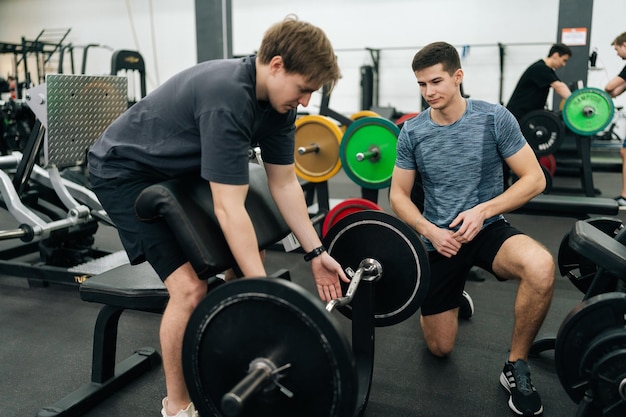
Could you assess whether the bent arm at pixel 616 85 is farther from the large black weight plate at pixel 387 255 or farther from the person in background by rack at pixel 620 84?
the large black weight plate at pixel 387 255

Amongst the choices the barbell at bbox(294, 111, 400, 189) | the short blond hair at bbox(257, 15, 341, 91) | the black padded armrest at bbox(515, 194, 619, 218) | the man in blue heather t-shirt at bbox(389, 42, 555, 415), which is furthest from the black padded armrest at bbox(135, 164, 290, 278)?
the black padded armrest at bbox(515, 194, 619, 218)

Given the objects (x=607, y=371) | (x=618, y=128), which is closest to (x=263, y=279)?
(x=607, y=371)

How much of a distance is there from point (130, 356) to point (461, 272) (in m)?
1.34

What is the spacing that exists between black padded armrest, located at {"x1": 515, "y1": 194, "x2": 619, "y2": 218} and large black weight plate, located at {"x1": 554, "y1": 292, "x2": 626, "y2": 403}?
2882 millimetres

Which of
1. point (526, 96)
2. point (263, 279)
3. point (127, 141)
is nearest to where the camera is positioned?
point (263, 279)

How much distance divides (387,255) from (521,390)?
65 cm

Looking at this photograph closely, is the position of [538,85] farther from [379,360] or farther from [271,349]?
[271,349]

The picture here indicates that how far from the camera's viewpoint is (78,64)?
10273mm

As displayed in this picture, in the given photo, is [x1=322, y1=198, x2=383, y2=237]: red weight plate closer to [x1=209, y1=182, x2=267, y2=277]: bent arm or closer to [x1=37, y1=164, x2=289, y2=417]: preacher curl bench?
[x1=37, y1=164, x2=289, y2=417]: preacher curl bench

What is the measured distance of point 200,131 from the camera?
4.10 ft

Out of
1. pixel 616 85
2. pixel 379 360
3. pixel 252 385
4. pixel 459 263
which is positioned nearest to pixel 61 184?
pixel 379 360

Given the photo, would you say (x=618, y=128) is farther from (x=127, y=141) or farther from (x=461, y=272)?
(x=127, y=141)

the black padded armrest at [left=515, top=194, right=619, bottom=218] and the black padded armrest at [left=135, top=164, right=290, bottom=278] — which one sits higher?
the black padded armrest at [left=135, top=164, right=290, bottom=278]

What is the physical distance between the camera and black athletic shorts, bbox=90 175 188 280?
143cm
